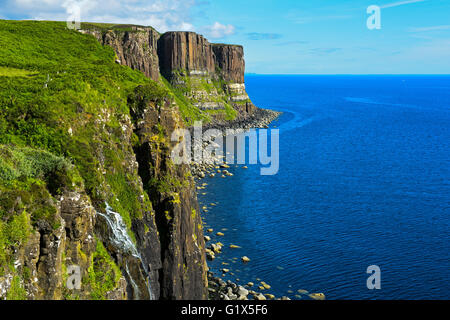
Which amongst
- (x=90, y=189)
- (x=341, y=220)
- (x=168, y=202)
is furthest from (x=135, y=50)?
(x=90, y=189)

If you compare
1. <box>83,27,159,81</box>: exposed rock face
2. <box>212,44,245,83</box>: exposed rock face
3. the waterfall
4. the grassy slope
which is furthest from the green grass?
<box>212,44,245,83</box>: exposed rock face

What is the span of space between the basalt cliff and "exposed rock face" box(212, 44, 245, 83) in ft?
431

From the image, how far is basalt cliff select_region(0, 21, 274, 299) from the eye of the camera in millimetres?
18172

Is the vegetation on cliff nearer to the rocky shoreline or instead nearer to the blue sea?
the blue sea

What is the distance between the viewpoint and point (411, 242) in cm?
5359

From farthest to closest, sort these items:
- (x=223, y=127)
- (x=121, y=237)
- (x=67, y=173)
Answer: (x=223, y=127)
(x=121, y=237)
(x=67, y=173)

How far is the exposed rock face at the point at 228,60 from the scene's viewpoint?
568 ft

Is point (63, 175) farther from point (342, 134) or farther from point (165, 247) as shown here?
point (342, 134)

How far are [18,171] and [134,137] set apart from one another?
1250 cm
